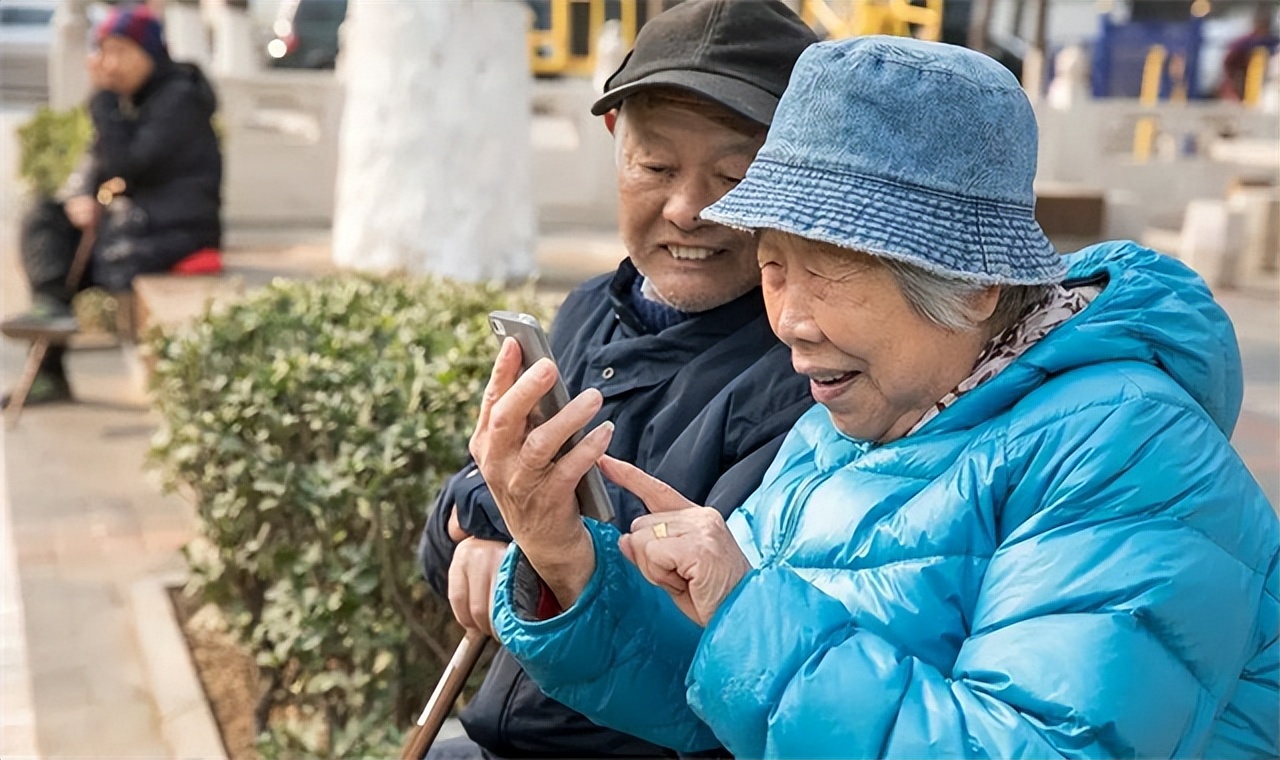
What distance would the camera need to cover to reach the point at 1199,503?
154 centimetres

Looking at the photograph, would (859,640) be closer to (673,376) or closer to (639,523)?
(639,523)

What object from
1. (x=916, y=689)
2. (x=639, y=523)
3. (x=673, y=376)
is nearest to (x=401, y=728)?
(x=673, y=376)

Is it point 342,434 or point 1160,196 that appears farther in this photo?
point 1160,196

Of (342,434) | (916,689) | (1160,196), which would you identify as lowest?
(1160,196)

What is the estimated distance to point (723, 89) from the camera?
2.19 m

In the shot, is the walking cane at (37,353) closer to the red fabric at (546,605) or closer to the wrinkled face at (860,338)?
the red fabric at (546,605)

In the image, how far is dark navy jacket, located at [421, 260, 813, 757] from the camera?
2.22 meters

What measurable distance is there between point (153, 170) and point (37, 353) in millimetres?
1190

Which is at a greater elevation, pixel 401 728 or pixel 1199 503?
pixel 1199 503

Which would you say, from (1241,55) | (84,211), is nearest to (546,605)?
(84,211)

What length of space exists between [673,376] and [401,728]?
66.9 inches

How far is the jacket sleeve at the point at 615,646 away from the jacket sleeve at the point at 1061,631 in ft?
1.03

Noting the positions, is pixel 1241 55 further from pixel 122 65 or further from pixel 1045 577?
pixel 1045 577

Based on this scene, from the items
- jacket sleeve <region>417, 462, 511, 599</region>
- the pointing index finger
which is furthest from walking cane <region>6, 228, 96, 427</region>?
the pointing index finger
